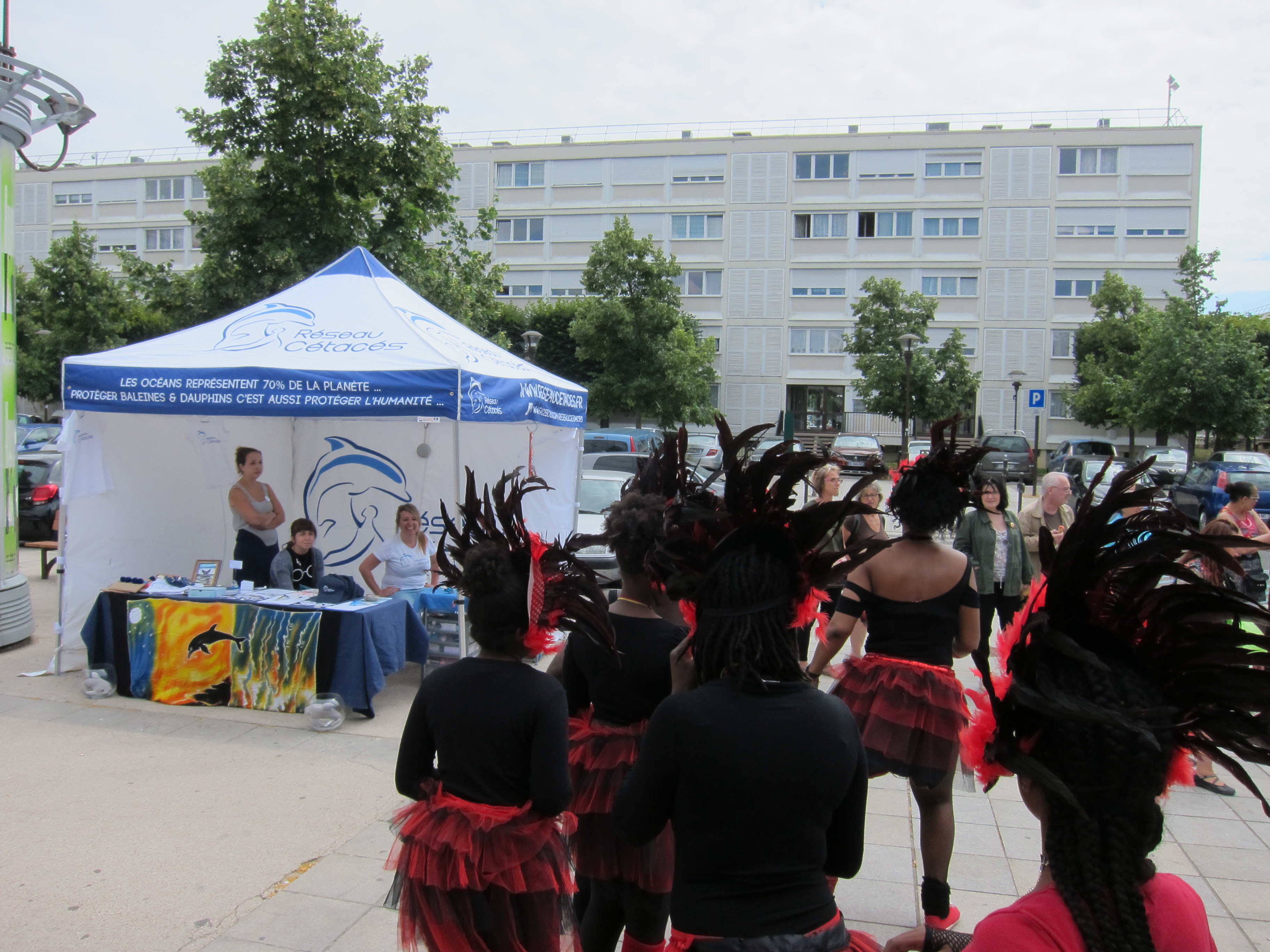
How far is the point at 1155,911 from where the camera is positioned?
1.49m

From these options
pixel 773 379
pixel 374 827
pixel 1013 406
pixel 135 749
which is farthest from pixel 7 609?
pixel 1013 406

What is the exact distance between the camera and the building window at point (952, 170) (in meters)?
41.1

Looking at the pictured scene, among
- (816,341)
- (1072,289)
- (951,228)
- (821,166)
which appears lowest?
(816,341)

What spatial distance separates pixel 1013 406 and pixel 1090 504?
42.3 metres

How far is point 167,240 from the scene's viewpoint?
158 feet

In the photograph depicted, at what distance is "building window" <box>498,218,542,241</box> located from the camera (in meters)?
44.8

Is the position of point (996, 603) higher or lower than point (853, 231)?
lower

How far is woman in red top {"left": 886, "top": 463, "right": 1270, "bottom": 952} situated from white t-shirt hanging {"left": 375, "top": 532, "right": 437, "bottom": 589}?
6312 millimetres

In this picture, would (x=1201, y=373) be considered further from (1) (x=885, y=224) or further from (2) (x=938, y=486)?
(2) (x=938, y=486)

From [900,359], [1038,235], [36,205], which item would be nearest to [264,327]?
[900,359]

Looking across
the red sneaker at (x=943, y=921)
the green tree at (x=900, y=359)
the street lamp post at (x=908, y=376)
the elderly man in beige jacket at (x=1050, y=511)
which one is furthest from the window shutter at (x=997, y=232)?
the red sneaker at (x=943, y=921)

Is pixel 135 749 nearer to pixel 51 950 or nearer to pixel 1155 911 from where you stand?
pixel 51 950

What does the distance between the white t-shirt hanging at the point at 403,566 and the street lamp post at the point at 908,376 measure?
47.8ft

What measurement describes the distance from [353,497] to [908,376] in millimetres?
21116
